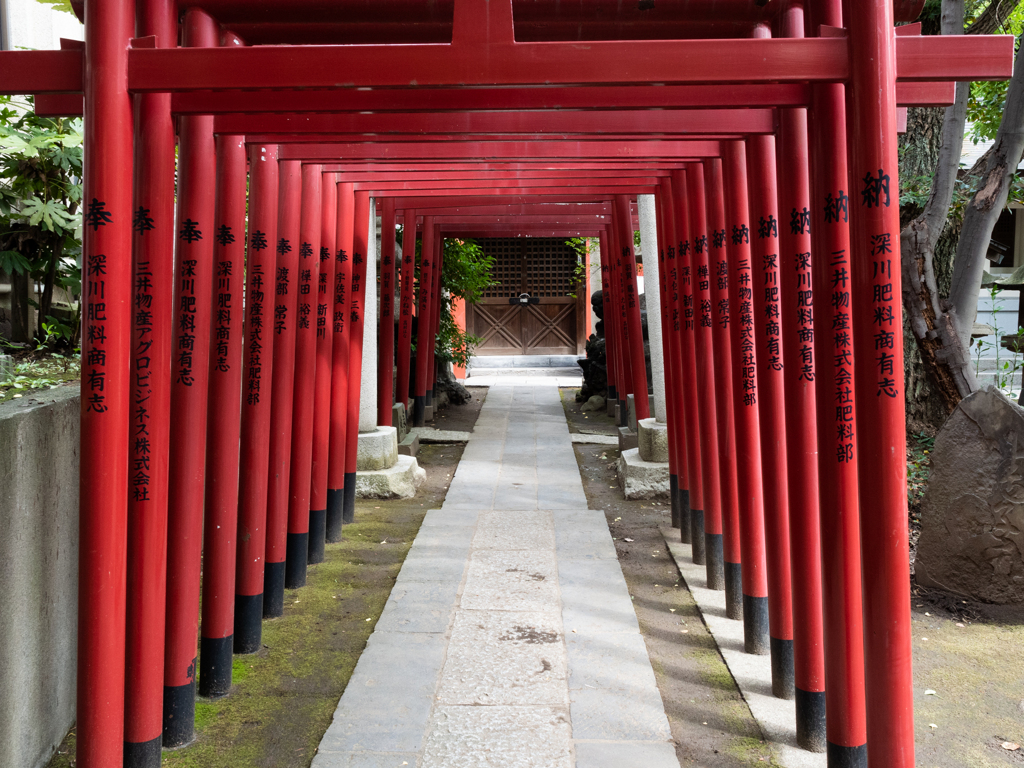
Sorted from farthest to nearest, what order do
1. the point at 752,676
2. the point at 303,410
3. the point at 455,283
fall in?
1. the point at 455,283
2. the point at 303,410
3. the point at 752,676

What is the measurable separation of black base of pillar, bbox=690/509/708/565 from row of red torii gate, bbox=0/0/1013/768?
888 mm

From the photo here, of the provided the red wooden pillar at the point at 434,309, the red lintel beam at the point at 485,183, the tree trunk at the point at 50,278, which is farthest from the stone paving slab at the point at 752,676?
the red wooden pillar at the point at 434,309

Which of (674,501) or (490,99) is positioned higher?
(490,99)

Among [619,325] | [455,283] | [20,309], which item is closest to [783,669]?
[20,309]

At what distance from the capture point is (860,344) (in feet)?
7.87

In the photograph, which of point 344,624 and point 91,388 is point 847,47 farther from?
point 344,624

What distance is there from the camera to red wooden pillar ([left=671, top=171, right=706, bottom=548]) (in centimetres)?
511

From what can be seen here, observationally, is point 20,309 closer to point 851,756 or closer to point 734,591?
point 734,591

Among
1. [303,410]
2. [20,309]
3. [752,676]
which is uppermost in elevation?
[20,309]

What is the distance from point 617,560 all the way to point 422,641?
1797 mm

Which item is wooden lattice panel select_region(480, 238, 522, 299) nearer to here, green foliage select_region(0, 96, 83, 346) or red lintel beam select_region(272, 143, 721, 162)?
green foliage select_region(0, 96, 83, 346)

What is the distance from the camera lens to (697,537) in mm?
5355

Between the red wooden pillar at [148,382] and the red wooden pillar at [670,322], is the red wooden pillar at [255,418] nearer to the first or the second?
the red wooden pillar at [148,382]

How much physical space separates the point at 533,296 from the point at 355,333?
12.4 meters
